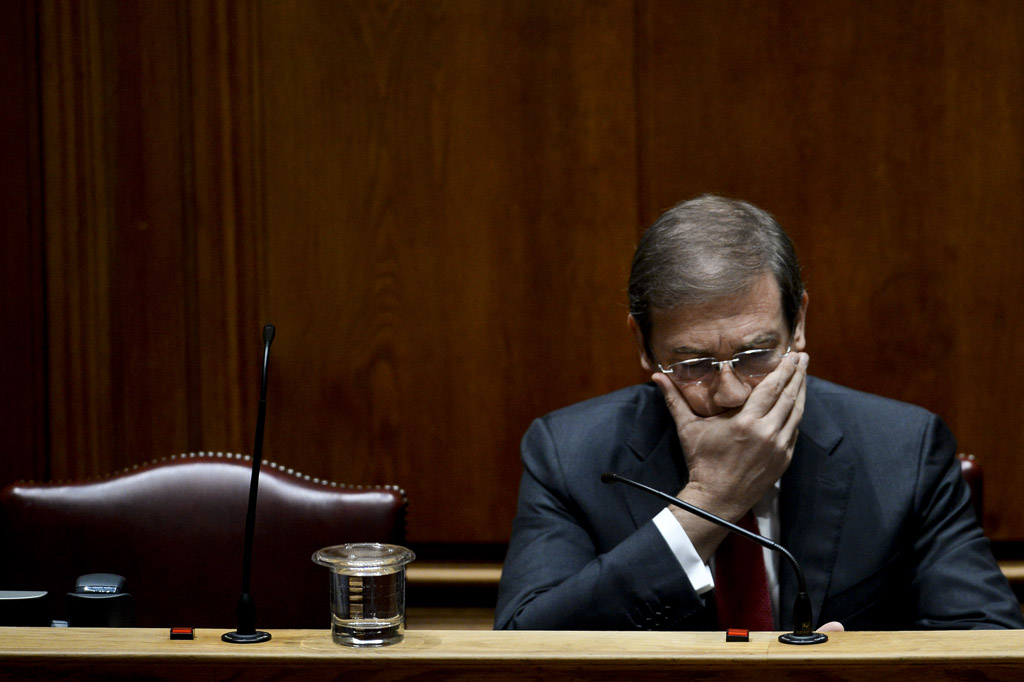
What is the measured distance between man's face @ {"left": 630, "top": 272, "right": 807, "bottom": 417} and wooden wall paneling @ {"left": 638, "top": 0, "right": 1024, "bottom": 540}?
637 millimetres

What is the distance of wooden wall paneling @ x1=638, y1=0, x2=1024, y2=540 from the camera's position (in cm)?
214

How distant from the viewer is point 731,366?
1.58 m

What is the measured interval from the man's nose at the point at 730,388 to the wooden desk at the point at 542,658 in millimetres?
540

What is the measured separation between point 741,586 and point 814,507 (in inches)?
7.6

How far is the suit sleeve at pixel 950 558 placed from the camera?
1483 millimetres

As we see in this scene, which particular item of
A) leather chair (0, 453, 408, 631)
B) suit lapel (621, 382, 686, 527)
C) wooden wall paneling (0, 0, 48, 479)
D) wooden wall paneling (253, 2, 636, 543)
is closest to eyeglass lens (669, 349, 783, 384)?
suit lapel (621, 382, 686, 527)

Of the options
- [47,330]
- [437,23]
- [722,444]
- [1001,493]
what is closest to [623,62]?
[437,23]

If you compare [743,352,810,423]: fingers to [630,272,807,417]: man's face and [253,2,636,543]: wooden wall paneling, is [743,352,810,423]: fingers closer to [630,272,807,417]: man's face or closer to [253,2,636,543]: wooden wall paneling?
[630,272,807,417]: man's face

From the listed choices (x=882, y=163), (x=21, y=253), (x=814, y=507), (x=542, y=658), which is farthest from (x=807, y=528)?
(x=21, y=253)

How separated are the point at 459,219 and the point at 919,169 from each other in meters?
0.98

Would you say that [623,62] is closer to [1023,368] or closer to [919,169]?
[919,169]

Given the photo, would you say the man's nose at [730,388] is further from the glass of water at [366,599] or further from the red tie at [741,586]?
the glass of water at [366,599]

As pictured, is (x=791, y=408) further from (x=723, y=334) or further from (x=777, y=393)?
(x=723, y=334)

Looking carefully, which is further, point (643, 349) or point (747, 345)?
point (643, 349)
